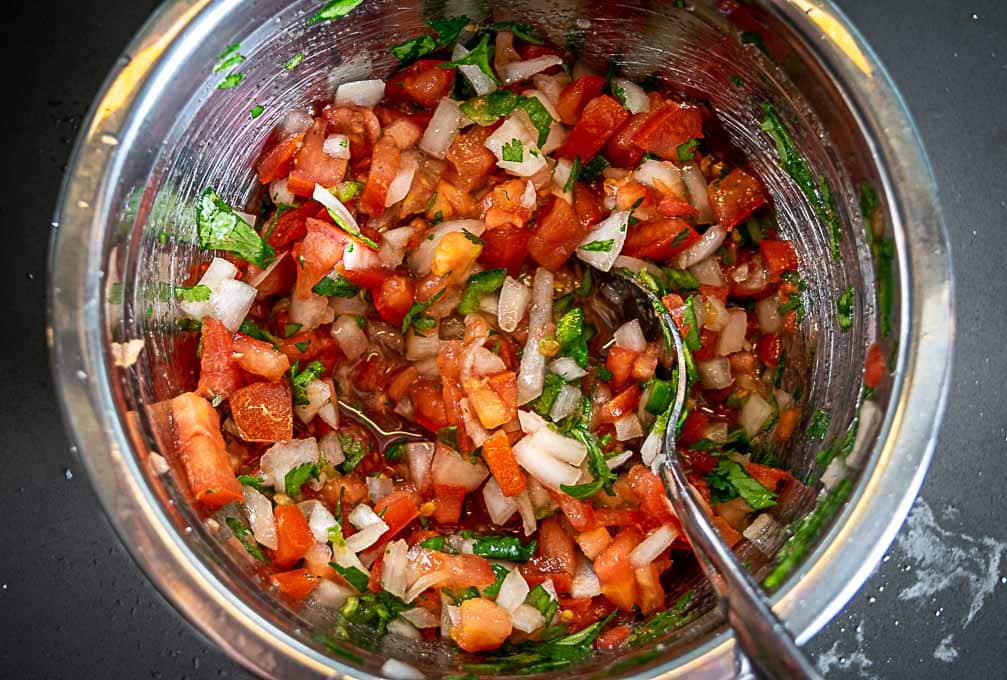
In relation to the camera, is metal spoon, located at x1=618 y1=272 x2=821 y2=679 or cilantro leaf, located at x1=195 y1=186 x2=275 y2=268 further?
cilantro leaf, located at x1=195 y1=186 x2=275 y2=268

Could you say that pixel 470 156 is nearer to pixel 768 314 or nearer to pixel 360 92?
pixel 360 92

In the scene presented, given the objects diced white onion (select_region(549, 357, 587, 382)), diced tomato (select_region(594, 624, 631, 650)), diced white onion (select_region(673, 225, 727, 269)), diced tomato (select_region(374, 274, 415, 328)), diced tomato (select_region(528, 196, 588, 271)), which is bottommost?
diced tomato (select_region(594, 624, 631, 650))

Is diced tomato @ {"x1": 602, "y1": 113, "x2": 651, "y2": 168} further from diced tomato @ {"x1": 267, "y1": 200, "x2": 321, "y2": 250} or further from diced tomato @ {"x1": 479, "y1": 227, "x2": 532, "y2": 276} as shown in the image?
diced tomato @ {"x1": 267, "y1": 200, "x2": 321, "y2": 250}

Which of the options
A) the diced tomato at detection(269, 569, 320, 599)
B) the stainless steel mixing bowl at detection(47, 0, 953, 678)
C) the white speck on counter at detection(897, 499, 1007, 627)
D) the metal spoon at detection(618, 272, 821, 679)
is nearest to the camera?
the metal spoon at detection(618, 272, 821, 679)

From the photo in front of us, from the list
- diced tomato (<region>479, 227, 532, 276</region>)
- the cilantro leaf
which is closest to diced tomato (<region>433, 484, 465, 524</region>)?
diced tomato (<region>479, 227, 532, 276</region>)

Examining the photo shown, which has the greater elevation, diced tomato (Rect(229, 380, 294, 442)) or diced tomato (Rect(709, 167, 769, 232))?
diced tomato (Rect(709, 167, 769, 232))

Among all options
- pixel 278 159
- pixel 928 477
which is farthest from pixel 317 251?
pixel 928 477
